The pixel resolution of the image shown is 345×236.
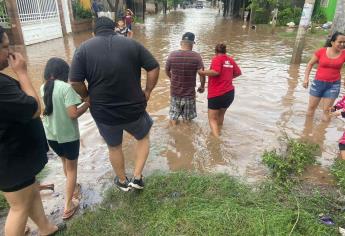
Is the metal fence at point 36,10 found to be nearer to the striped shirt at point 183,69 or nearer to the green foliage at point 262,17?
the striped shirt at point 183,69

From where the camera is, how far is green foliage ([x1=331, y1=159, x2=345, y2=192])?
3.59 metres

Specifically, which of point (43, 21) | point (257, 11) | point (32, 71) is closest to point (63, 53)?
point (32, 71)

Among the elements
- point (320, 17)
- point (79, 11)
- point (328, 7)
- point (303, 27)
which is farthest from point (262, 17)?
point (303, 27)

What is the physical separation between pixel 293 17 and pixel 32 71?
19347 millimetres

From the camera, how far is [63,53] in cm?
1275

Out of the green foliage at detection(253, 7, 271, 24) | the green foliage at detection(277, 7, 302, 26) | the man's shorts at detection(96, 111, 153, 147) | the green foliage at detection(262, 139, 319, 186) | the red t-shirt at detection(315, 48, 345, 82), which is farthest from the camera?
the green foliage at detection(253, 7, 271, 24)

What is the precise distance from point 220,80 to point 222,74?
0.10 meters

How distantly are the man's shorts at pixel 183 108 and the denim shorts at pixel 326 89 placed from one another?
214 cm

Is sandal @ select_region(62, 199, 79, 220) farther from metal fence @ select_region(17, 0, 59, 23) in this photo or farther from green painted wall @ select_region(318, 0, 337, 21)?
green painted wall @ select_region(318, 0, 337, 21)

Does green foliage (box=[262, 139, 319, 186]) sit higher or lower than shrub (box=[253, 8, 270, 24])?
higher

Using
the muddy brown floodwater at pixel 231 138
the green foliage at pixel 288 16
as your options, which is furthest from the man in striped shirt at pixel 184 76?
the green foliage at pixel 288 16

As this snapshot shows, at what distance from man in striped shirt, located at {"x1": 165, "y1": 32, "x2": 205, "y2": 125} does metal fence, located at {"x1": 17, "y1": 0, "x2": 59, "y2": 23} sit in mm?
12235

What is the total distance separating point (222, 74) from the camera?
Answer: 4.86 meters

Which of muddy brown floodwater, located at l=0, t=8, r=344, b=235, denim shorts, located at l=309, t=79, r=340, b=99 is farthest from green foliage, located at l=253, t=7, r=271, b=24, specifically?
denim shorts, located at l=309, t=79, r=340, b=99
